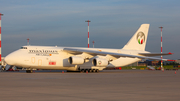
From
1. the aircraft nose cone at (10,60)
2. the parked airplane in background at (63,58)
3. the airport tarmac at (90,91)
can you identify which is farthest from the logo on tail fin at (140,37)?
the airport tarmac at (90,91)

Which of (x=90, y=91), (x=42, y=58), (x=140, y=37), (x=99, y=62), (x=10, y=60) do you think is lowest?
(x=90, y=91)

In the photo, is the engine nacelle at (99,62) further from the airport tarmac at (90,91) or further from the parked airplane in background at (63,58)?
the airport tarmac at (90,91)

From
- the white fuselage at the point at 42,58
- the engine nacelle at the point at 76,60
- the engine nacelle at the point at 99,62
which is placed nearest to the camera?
the white fuselage at the point at 42,58

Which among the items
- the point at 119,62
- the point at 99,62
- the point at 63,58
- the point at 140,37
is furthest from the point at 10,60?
the point at 140,37

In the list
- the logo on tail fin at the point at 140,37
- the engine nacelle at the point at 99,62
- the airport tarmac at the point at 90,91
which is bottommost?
the airport tarmac at the point at 90,91

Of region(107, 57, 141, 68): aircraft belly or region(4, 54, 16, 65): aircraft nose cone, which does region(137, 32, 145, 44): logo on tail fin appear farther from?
region(4, 54, 16, 65): aircraft nose cone

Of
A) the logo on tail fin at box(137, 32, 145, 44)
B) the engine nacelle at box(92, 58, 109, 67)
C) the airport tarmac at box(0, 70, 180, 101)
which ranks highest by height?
the logo on tail fin at box(137, 32, 145, 44)

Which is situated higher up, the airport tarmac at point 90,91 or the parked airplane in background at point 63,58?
the parked airplane in background at point 63,58

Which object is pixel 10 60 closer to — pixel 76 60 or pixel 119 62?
pixel 76 60

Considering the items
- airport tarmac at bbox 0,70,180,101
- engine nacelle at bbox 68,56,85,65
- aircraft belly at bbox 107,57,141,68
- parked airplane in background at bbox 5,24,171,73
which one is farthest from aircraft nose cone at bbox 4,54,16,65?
airport tarmac at bbox 0,70,180,101

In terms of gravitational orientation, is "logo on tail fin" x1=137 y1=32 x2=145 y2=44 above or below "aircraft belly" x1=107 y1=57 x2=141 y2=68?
above

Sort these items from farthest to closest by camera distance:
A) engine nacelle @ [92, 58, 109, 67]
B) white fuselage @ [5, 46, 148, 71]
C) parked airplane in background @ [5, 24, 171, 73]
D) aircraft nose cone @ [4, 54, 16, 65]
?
engine nacelle @ [92, 58, 109, 67], parked airplane in background @ [5, 24, 171, 73], white fuselage @ [5, 46, 148, 71], aircraft nose cone @ [4, 54, 16, 65]

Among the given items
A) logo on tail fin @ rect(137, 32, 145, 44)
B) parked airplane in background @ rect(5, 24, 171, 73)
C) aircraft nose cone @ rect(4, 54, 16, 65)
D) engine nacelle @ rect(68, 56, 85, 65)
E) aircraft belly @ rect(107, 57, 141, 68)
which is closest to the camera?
aircraft nose cone @ rect(4, 54, 16, 65)

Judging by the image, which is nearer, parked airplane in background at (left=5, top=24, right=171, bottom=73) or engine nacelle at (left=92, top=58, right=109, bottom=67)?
parked airplane in background at (left=5, top=24, right=171, bottom=73)
